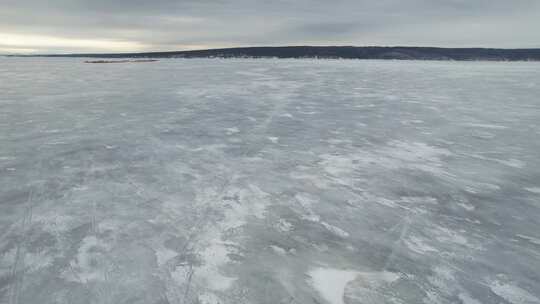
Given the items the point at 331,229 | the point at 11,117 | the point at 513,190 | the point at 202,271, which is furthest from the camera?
the point at 11,117

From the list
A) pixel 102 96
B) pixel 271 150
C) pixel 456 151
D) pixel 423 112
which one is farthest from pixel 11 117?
pixel 423 112

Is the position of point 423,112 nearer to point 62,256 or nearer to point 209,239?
point 209,239

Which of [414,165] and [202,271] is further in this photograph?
[414,165]

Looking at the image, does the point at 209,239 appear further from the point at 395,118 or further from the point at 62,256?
the point at 395,118

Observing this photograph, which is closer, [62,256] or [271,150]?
[62,256]

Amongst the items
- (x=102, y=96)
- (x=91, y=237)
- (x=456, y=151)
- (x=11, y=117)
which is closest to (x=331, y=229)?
(x=91, y=237)

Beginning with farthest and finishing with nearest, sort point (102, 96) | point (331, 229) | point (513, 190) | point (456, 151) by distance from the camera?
point (102, 96) < point (456, 151) < point (513, 190) < point (331, 229)
